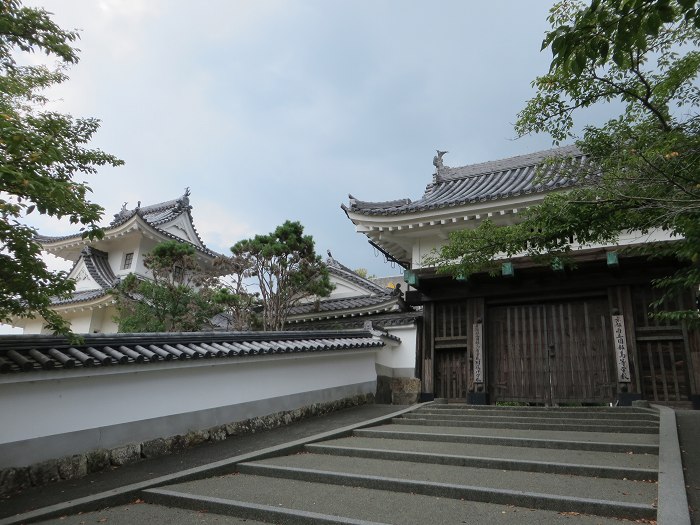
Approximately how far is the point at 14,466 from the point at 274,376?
423 centimetres

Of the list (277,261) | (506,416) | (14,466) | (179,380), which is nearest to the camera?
(14,466)

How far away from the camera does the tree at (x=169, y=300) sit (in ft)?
41.2

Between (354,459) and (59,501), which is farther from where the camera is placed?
(354,459)

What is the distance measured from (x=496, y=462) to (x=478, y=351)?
587 centimetres

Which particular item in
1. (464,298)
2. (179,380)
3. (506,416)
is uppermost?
(464,298)

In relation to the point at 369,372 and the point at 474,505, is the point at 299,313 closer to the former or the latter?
the point at 369,372

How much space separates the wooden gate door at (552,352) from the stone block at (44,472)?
8.89m

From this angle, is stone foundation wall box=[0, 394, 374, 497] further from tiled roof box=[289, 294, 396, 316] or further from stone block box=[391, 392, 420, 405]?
tiled roof box=[289, 294, 396, 316]

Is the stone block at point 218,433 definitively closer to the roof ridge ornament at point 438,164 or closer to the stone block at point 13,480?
the stone block at point 13,480

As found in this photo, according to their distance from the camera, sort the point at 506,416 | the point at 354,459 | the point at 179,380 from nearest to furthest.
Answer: the point at 354,459 → the point at 179,380 → the point at 506,416

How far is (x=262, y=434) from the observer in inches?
295

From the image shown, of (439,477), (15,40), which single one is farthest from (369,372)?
(15,40)

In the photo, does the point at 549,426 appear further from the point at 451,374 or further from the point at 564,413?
the point at 451,374

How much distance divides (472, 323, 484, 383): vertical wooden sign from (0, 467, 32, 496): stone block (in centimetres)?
877
